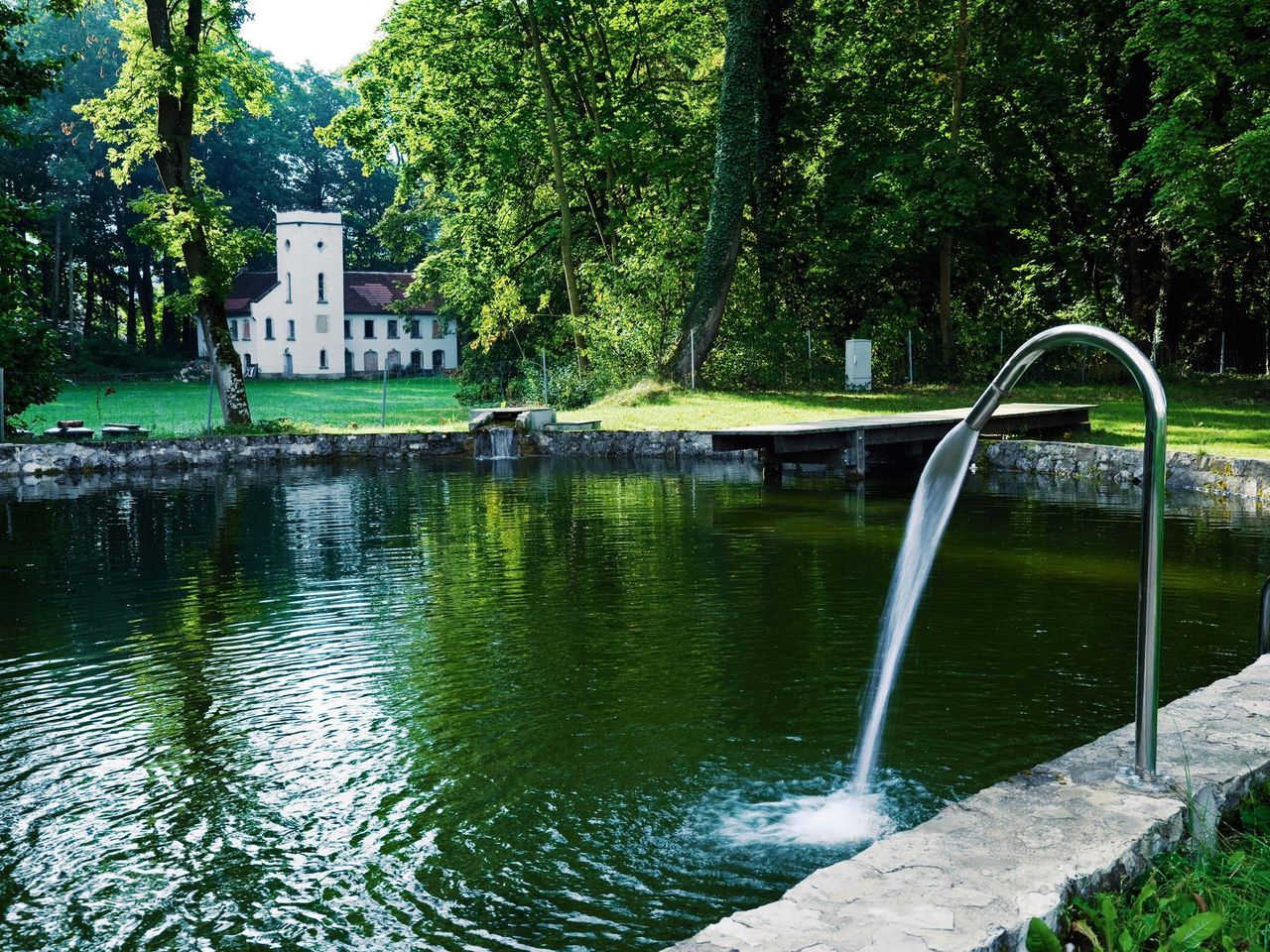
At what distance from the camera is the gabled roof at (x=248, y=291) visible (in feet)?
244

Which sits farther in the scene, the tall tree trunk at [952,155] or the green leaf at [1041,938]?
the tall tree trunk at [952,155]

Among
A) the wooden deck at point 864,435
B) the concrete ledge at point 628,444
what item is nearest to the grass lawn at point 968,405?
the concrete ledge at point 628,444

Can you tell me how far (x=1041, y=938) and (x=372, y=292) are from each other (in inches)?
3012

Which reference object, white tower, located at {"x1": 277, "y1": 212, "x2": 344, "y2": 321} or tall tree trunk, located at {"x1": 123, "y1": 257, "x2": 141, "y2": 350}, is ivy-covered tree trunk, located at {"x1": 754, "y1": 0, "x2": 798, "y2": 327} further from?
white tower, located at {"x1": 277, "y1": 212, "x2": 344, "y2": 321}

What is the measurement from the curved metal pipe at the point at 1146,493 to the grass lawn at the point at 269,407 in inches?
937

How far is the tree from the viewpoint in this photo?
24938mm

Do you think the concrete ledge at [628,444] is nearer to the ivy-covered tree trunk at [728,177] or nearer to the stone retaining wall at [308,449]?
the stone retaining wall at [308,449]

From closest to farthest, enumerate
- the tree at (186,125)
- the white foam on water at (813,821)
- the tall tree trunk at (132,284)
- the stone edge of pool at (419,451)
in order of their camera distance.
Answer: the white foam on water at (813,821) < the stone edge of pool at (419,451) < the tree at (186,125) < the tall tree trunk at (132,284)

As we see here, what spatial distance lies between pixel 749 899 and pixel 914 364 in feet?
90.3

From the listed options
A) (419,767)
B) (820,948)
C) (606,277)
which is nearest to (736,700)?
(419,767)

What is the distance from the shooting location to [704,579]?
→ 11242 millimetres

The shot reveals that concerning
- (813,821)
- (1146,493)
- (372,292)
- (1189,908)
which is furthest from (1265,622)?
(372,292)

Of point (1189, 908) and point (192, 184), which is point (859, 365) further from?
point (1189, 908)

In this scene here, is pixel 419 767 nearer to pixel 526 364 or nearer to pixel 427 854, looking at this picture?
pixel 427 854
